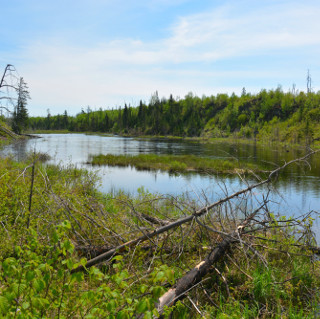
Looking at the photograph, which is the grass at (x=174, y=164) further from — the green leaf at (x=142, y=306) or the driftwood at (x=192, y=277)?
the green leaf at (x=142, y=306)

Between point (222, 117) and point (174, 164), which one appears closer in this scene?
point (174, 164)

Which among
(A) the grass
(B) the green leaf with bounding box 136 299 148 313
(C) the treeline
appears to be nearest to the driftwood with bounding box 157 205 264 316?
(B) the green leaf with bounding box 136 299 148 313

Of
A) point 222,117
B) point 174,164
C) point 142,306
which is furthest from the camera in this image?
point 222,117

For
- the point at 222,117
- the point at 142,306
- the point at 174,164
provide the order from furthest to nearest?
the point at 222,117
the point at 174,164
the point at 142,306

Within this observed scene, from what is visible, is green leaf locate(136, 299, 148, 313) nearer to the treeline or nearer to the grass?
the grass

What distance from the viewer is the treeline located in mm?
81000

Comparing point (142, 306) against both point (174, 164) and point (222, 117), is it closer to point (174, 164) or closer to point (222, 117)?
point (174, 164)

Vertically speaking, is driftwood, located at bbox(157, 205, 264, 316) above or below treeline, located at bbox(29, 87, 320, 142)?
below

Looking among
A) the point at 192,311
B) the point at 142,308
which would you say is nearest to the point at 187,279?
the point at 192,311

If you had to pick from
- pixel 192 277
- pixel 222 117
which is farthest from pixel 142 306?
pixel 222 117

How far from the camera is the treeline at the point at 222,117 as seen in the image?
81.0m

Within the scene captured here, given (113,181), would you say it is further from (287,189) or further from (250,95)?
(250,95)

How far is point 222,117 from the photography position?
375 ft

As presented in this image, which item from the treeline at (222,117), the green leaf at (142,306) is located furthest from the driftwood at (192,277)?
the treeline at (222,117)
